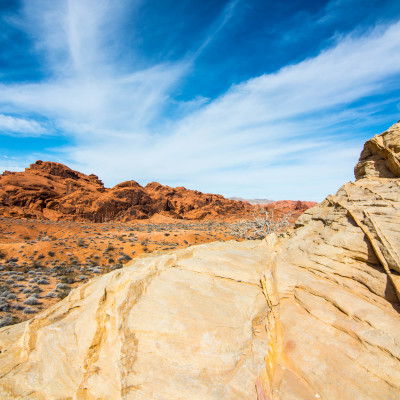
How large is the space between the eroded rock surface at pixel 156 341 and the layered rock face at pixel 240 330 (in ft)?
0.06

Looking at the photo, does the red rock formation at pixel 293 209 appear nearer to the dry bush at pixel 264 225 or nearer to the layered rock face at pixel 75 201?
the layered rock face at pixel 75 201

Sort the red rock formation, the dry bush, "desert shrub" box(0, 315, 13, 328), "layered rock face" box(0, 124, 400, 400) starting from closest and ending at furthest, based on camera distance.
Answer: "layered rock face" box(0, 124, 400, 400) < "desert shrub" box(0, 315, 13, 328) < the dry bush < the red rock formation

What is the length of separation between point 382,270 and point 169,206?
75517mm

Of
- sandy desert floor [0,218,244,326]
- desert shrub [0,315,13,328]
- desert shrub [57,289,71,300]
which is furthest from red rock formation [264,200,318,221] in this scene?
desert shrub [0,315,13,328]

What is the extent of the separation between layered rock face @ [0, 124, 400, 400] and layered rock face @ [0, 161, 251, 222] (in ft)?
188

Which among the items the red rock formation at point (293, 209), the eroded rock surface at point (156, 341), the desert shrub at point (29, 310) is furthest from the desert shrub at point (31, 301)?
the red rock formation at point (293, 209)

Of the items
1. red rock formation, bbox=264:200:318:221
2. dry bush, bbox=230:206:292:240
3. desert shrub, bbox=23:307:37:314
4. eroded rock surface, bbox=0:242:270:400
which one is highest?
red rock formation, bbox=264:200:318:221

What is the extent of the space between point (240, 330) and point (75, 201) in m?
64.4

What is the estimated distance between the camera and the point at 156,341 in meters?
4.07

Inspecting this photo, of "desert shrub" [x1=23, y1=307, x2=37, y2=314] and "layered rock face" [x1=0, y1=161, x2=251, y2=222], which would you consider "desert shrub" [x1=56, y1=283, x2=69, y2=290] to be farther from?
"layered rock face" [x1=0, y1=161, x2=251, y2=222]

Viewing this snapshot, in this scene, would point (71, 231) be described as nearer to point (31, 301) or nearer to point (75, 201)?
point (31, 301)

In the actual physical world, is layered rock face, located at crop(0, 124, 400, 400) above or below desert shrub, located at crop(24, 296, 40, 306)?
above

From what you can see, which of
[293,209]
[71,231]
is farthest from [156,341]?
[293,209]

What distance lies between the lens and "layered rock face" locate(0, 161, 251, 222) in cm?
5491
